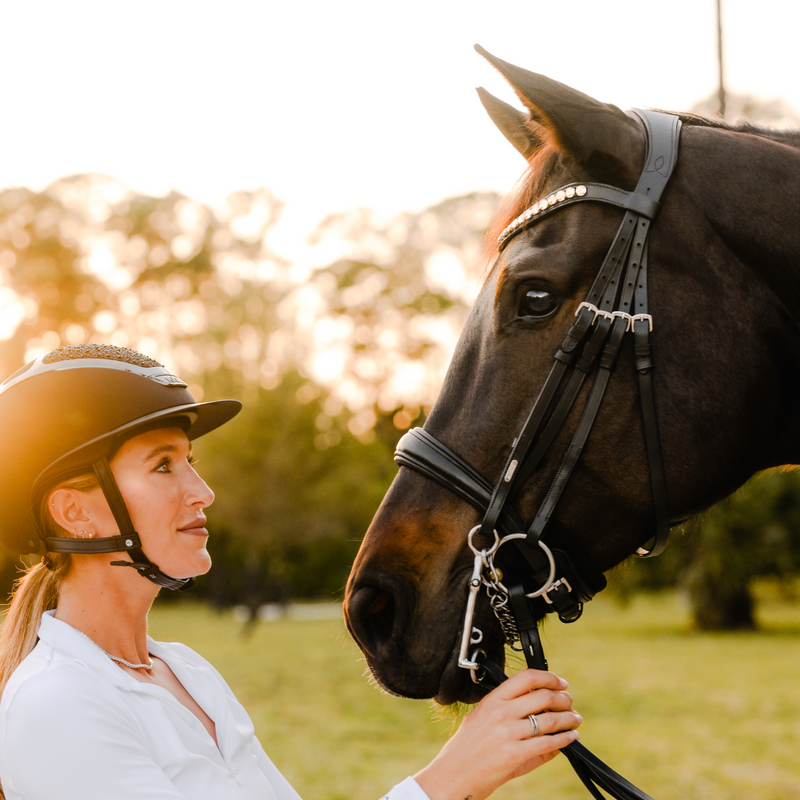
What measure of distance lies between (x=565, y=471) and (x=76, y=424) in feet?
4.22

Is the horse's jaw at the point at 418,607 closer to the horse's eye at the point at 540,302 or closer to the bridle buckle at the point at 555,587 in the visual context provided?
the bridle buckle at the point at 555,587

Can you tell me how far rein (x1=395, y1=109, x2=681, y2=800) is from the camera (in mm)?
1907

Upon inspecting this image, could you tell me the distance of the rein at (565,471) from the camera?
6.26 ft

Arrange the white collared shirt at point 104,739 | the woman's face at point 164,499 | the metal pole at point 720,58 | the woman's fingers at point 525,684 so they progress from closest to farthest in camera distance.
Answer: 1. the white collared shirt at point 104,739
2. the woman's fingers at point 525,684
3. the woman's face at point 164,499
4. the metal pole at point 720,58

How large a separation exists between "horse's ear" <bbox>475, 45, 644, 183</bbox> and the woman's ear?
5.12 feet

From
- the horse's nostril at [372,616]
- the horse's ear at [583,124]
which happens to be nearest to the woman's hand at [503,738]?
the horse's nostril at [372,616]

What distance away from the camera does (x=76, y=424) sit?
2.09 metres

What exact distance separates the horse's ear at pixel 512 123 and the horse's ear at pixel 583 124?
0.31m

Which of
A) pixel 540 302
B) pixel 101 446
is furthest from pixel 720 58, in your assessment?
pixel 101 446

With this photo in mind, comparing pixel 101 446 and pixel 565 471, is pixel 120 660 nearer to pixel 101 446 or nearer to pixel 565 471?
pixel 101 446

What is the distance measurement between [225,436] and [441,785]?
71.9ft

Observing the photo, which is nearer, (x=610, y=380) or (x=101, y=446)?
(x=610, y=380)

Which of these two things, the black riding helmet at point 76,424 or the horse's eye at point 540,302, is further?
the black riding helmet at point 76,424

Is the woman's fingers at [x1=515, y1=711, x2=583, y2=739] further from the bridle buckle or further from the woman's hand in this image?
the bridle buckle
